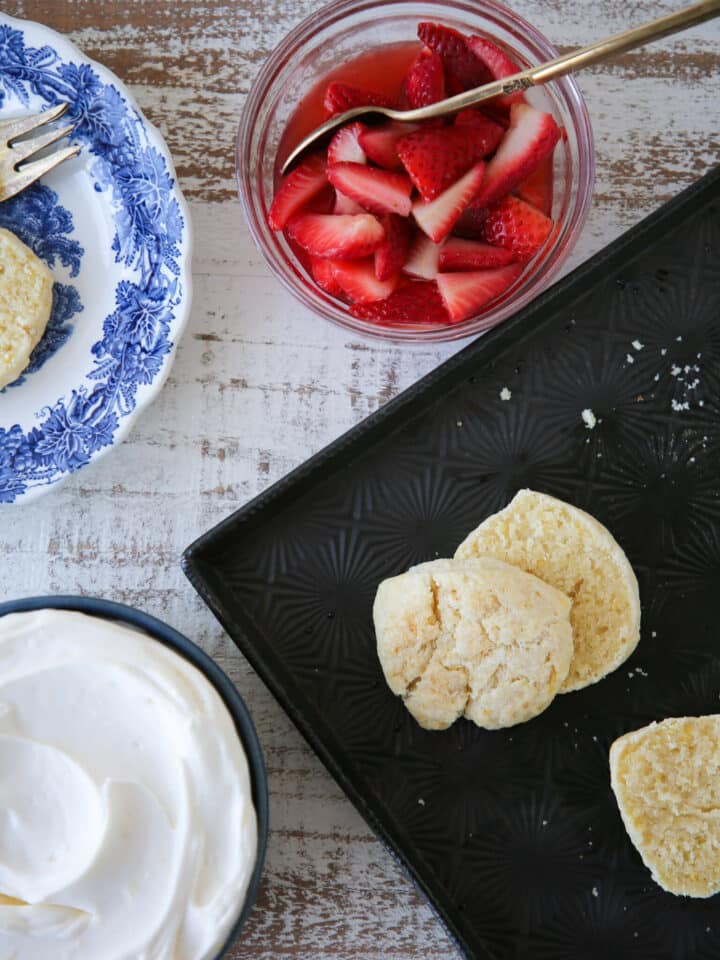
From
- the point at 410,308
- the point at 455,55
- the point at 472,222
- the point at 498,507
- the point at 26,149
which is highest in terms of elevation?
the point at 455,55

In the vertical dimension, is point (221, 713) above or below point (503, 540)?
below

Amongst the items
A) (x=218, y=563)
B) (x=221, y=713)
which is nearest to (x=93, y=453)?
(x=218, y=563)

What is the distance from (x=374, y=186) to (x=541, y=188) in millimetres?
244

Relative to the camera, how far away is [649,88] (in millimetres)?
1439

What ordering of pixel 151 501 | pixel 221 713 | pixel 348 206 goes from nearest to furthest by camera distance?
pixel 221 713
pixel 348 206
pixel 151 501

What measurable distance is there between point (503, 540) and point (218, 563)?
367 mm

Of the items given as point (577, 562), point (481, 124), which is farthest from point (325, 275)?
point (577, 562)

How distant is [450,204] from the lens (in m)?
1.27

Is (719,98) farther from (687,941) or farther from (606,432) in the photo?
(687,941)

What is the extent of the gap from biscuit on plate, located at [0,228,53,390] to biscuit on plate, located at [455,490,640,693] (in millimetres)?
628

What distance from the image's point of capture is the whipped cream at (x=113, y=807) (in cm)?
113

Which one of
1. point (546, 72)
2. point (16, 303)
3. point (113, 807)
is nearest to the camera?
point (113, 807)

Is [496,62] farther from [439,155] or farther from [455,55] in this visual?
[439,155]

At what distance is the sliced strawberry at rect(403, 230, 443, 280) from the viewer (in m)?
1.32
